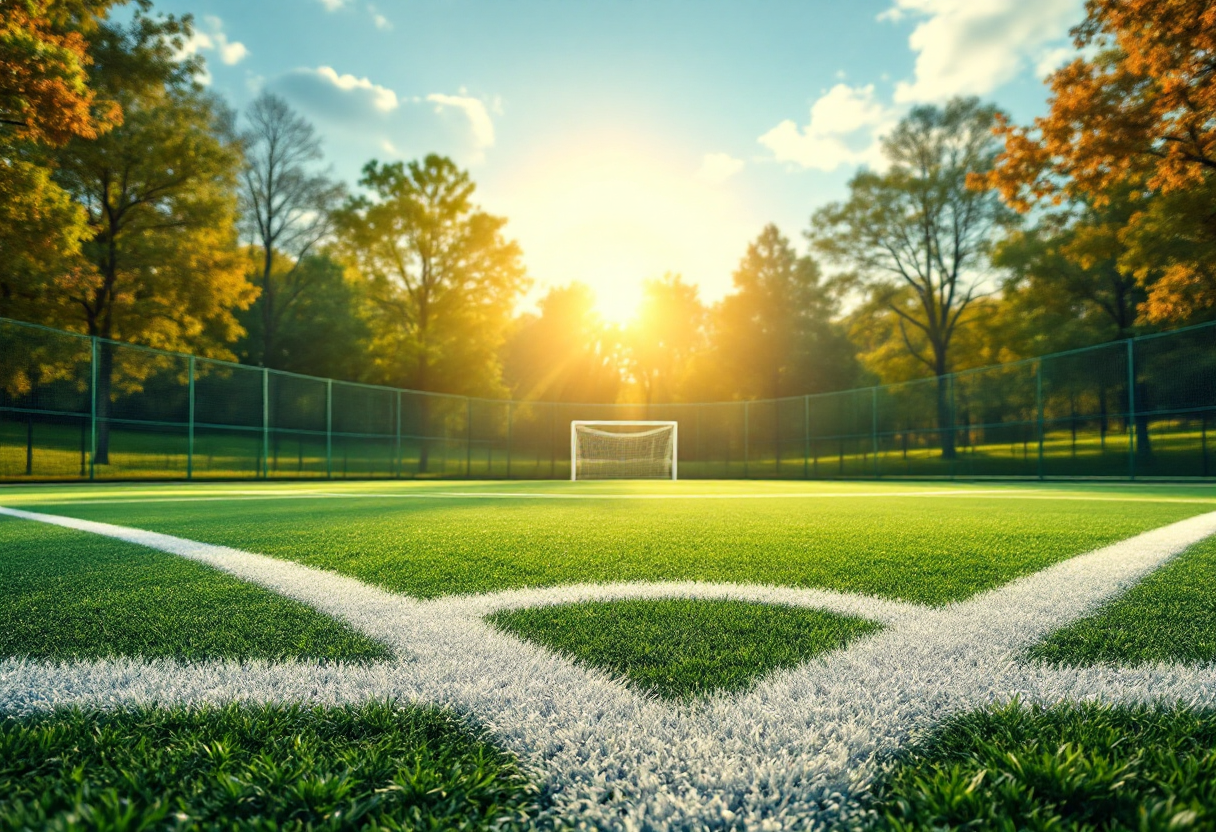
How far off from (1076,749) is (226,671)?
1.67 meters

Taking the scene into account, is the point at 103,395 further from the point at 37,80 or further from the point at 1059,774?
the point at 1059,774

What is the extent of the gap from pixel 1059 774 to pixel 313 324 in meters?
39.2

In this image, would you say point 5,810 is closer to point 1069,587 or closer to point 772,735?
point 772,735

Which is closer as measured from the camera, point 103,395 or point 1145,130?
point 1145,130

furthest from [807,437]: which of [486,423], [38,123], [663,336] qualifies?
[663,336]

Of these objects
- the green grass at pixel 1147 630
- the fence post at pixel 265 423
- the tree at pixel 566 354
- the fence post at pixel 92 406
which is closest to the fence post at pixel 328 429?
the fence post at pixel 265 423

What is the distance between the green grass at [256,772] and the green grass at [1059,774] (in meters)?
0.57

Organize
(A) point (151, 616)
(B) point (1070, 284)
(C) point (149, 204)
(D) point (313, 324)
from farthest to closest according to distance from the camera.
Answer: (D) point (313, 324), (B) point (1070, 284), (C) point (149, 204), (A) point (151, 616)

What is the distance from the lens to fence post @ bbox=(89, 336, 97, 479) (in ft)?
39.6

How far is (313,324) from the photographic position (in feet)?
117

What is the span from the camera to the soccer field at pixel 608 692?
0.88 m

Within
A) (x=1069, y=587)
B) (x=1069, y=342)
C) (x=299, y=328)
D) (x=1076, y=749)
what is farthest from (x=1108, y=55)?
(x=299, y=328)

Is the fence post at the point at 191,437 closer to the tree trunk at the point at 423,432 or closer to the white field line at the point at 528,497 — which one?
→ the white field line at the point at 528,497

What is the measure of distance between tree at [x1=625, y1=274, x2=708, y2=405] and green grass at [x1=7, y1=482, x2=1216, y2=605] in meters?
45.4
